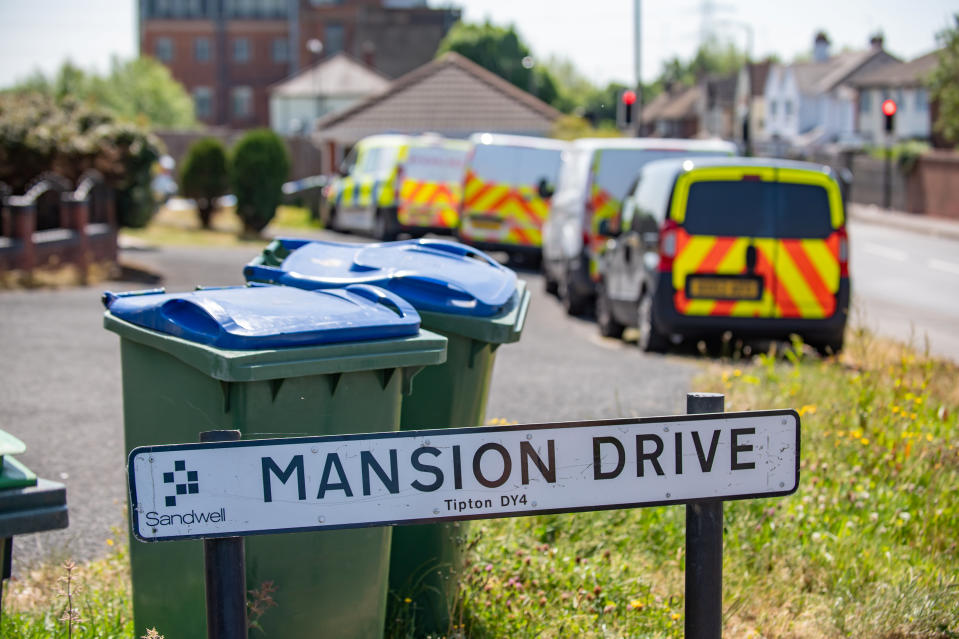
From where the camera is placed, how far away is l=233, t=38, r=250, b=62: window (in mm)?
77688

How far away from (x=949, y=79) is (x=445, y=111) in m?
19.6

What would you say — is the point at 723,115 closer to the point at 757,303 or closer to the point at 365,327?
the point at 757,303

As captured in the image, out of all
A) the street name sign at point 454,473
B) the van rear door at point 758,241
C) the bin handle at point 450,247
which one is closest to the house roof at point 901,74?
the van rear door at point 758,241

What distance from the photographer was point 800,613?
430 cm

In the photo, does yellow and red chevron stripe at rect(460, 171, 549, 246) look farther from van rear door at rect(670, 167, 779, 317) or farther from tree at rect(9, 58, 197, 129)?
tree at rect(9, 58, 197, 129)

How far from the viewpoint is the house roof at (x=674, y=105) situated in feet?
348

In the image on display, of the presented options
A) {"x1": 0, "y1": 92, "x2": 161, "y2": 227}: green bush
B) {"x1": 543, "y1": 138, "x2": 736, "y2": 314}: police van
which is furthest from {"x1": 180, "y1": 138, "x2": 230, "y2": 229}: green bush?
{"x1": 543, "y1": 138, "x2": 736, "y2": 314}: police van

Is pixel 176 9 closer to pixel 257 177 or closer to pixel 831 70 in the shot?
pixel 831 70

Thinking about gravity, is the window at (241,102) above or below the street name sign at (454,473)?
above

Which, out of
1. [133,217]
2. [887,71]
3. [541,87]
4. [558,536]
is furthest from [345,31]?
[558,536]

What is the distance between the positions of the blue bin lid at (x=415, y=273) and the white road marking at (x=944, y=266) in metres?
18.4

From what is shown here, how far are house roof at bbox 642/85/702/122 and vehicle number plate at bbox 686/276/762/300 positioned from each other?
9541 centimetres

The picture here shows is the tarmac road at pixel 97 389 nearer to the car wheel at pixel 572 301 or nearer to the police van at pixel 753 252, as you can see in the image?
the car wheel at pixel 572 301

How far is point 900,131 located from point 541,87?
66.0ft
